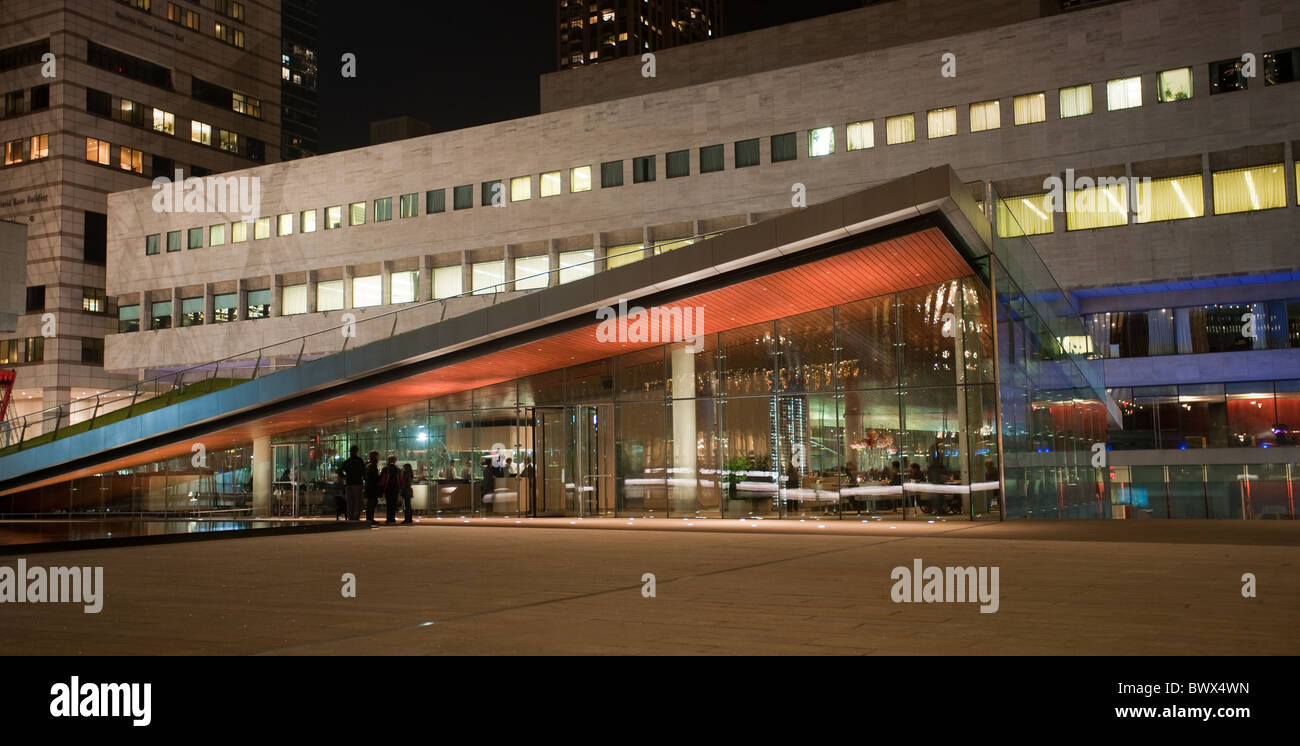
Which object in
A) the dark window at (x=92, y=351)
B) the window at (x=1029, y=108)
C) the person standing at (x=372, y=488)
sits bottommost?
the person standing at (x=372, y=488)

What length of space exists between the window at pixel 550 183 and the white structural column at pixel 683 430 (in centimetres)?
2087

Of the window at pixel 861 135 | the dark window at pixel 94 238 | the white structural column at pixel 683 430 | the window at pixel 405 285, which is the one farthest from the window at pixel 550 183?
the dark window at pixel 94 238

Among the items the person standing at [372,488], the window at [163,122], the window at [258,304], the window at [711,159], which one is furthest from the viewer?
the window at [163,122]

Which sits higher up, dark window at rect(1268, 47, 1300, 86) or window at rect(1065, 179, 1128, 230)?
dark window at rect(1268, 47, 1300, 86)

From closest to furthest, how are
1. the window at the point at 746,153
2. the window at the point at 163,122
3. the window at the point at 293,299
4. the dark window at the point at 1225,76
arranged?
1. the dark window at the point at 1225,76
2. the window at the point at 746,153
3. the window at the point at 293,299
4. the window at the point at 163,122

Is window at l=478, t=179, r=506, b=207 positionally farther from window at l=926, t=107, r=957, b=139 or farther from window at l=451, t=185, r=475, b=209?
window at l=926, t=107, r=957, b=139

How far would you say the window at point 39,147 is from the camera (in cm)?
6525

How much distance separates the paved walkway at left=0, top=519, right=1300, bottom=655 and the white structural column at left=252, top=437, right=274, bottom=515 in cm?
1715

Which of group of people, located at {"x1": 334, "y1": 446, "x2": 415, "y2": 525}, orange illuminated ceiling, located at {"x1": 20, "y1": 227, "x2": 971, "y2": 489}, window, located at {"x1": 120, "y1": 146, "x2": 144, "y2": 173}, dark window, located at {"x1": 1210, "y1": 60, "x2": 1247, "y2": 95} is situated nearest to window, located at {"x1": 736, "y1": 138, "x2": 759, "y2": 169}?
dark window, located at {"x1": 1210, "y1": 60, "x2": 1247, "y2": 95}

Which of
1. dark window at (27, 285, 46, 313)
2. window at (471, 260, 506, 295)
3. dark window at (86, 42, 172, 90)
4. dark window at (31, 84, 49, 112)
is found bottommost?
window at (471, 260, 506, 295)

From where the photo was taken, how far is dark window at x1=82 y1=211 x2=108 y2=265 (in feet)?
216

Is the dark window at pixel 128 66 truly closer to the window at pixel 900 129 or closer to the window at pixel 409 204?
the window at pixel 409 204
